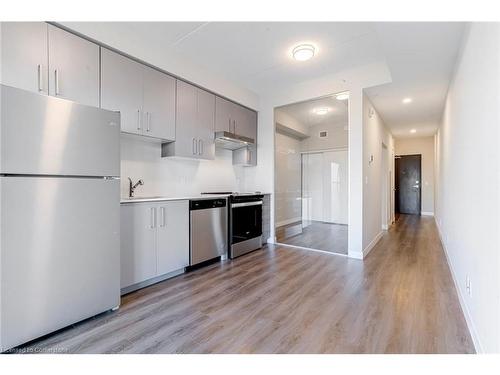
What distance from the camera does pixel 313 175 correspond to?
4281 millimetres

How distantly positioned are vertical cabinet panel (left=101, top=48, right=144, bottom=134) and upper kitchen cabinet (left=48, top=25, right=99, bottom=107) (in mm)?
82

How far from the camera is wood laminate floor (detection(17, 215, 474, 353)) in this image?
1644mm

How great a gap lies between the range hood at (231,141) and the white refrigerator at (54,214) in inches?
67.6

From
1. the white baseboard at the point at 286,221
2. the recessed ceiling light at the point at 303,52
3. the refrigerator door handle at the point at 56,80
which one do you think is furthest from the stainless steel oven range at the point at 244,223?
the refrigerator door handle at the point at 56,80

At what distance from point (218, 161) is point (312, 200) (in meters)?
1.71

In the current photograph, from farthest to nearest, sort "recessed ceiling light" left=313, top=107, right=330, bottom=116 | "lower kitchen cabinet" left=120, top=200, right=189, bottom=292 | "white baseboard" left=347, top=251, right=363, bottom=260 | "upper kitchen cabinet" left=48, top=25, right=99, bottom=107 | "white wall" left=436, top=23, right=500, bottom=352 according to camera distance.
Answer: "recessed ceiling light" left=313, top=107, right=330, bottom=116 < "white baseboard" left=347, top=251, right=363, bottom=260 < "lower kitchen cabinet" left=120, top=200, right=189, bottom=292 < "upper kitchen cabinet" left=48, top=25, right=99, bottom=107 < "white wall" left=436, top=23, right=500, bottom=352

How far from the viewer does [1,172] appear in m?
1.52

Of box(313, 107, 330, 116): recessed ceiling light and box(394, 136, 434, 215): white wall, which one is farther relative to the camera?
box(394, 136, 434, 215): white wall

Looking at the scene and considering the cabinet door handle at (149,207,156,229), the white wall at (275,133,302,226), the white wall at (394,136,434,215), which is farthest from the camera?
the white wall at (394,136,434,215)

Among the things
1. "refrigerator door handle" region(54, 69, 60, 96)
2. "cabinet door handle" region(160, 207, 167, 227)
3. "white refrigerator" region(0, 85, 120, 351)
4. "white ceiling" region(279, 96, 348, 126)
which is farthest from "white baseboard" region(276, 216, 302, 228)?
"refrigerator door handle" region(54, 69, 60, 96)

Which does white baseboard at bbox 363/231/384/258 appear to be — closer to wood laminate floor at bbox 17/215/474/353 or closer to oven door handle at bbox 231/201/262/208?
wood laminate floor at bbox 17/215/474/353

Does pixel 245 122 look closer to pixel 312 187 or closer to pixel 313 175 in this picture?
pixel 313 175

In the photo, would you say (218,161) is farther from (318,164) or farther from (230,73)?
(318,164)
